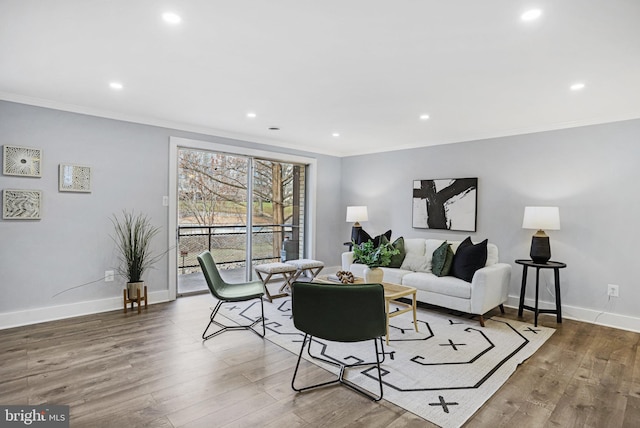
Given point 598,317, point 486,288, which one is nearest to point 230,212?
point 486,288

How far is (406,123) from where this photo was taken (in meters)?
4.39

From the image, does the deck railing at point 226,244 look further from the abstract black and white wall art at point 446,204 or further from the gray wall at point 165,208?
the abstract black and white wall art at point 446,204

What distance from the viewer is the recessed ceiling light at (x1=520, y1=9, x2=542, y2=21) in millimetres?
1880

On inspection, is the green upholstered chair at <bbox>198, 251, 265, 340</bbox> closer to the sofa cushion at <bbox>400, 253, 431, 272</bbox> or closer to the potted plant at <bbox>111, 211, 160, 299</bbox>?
the potted plant at <bbox>111, 211, 160, 299</bbox>

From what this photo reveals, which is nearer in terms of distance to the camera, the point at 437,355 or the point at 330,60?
the point at 330,60

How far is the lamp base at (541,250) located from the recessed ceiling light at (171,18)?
421cm

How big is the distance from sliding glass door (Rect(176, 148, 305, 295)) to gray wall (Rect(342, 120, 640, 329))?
8.92ft

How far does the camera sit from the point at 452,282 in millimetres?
3949

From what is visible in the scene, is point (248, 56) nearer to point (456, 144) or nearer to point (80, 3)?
point (80, 3)

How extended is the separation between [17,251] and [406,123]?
4689 mm

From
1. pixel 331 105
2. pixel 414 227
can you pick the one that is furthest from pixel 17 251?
pixel 414 227

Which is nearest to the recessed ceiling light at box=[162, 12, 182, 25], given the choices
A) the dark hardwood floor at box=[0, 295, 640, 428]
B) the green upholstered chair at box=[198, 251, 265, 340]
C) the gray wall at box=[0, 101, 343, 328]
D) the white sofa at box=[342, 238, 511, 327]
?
the green upholstered chair at box=[198, 251, 265, 340]

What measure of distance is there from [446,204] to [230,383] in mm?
4034

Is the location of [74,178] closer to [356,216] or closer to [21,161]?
[21,161]
